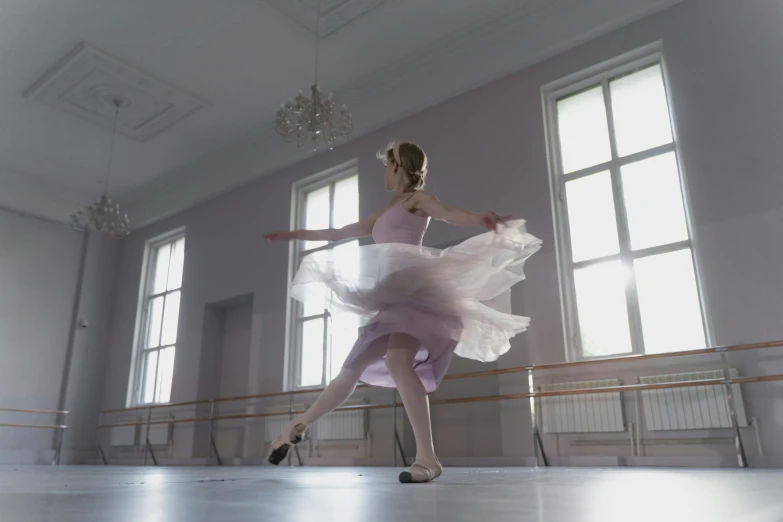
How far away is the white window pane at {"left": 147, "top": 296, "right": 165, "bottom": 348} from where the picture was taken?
927cm

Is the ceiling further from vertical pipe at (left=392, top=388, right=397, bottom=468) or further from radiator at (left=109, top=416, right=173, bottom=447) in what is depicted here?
radiator at (left=109, top=416, right=173, bottom=447)

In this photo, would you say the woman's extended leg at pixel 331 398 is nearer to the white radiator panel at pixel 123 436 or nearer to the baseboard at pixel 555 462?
the baseboard at pixel 555 462

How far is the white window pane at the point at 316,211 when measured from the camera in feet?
25.0

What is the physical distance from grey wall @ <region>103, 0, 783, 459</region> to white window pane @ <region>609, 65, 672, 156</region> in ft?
0.73

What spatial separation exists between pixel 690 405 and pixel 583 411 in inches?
30.6

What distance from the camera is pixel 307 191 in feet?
26.2

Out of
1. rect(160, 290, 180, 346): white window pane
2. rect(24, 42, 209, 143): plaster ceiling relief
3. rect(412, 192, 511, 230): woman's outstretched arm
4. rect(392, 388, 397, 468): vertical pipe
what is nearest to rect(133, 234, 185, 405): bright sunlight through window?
rect(160, 290, 180, 346): white window pane

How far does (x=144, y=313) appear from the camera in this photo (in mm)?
9570

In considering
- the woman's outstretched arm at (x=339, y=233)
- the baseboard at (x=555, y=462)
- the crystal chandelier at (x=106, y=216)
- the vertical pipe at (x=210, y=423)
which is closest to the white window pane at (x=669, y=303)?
the baseboard at (x=555, y=462)

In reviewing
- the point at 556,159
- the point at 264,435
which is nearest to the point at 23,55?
the point at 264,435

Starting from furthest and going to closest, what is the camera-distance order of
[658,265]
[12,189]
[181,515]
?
1. [12,189]
2. [658,265]
3. [181,515]

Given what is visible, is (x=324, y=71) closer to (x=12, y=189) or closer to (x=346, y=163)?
(x=346, y=163)

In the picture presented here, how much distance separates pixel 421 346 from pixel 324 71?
5.41 m

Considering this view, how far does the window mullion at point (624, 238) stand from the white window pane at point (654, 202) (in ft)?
0.15
